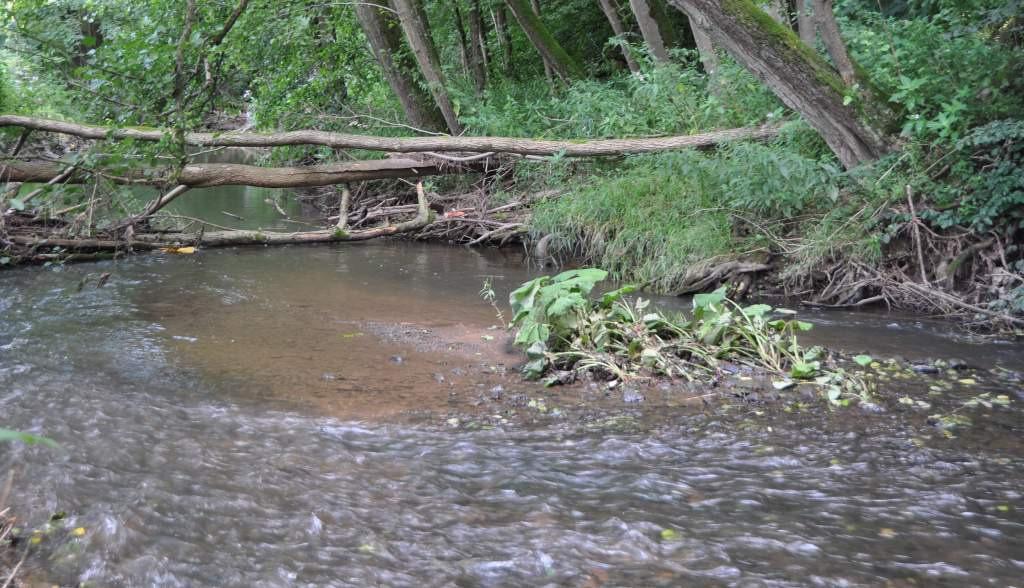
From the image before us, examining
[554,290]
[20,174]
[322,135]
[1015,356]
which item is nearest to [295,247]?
[322,135]

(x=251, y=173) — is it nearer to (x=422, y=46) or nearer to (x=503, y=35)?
(x=422, y=46)

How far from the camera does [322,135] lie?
10320 mm

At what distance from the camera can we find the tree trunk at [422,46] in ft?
37.3

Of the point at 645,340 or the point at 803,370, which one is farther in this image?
the point at 645,340

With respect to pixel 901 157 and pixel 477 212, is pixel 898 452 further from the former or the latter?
pixel 477 212

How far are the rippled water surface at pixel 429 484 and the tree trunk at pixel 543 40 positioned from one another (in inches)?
309

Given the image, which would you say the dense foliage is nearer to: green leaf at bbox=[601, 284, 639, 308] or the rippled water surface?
the rippled water surface

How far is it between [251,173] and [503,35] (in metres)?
6.20

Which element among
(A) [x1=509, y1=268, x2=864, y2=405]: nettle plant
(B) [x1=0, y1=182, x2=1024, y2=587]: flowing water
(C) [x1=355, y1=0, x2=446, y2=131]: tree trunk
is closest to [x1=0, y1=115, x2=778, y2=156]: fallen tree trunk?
(C) [x1=355, y1=0, x2=446, y2=131]: tree trunk

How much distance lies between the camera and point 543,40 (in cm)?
1257

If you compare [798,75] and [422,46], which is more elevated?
[422,46]

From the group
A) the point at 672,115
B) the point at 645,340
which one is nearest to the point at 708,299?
the point at 645,340

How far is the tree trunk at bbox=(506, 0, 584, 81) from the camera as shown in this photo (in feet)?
40.6

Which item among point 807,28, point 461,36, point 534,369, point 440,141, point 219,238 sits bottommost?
point 534,369
